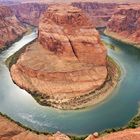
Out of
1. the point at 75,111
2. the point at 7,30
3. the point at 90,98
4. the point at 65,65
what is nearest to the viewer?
the point at 75,111

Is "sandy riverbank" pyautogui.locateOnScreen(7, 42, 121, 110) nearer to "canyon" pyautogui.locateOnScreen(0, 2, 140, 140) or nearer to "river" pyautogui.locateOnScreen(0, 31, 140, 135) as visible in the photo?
A: "canyon" pyautogui.locateOnScreen(0, 2, 140, 140)

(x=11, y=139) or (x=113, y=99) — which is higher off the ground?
(x=11, y=139)

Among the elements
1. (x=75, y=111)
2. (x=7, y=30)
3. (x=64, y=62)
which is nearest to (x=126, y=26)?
(x=7, y=30)

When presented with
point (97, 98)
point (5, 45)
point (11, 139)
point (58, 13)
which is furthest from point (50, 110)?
point (5, 45)

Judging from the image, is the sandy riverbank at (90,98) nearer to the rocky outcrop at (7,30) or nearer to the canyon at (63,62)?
the canyon at (63,62)

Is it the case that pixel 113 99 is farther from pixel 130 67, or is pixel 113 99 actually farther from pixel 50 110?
pixel 130 67

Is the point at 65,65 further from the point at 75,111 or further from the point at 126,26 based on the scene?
the point at 126,26
